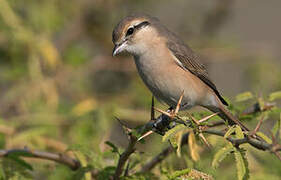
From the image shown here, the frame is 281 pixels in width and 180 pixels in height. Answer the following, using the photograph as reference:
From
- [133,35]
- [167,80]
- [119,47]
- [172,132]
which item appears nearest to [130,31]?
[133,35]

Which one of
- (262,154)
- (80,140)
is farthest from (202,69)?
(80,140)

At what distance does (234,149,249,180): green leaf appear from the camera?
181cm

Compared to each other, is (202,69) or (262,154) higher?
(202,69)

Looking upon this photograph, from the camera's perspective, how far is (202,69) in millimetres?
3756

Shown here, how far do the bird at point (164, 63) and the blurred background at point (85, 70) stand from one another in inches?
16.4

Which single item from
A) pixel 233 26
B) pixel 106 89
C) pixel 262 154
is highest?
pixel 233 26

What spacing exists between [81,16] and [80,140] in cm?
201

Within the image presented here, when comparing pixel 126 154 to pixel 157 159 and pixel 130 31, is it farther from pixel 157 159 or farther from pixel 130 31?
pixel 130 31

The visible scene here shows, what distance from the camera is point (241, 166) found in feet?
6.00

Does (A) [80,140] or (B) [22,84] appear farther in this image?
(B) [22,84]

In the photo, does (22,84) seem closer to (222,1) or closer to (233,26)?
(222,1)

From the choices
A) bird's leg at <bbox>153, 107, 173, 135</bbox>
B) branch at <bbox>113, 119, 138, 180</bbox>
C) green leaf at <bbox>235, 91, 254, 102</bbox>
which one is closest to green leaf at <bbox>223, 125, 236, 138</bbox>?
bird's leg at <bbox>153, 107, 173, 135</bbox>

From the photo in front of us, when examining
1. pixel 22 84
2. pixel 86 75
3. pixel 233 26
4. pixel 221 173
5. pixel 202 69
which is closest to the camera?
pixel 221 173

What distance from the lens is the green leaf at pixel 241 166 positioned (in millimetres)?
1814
